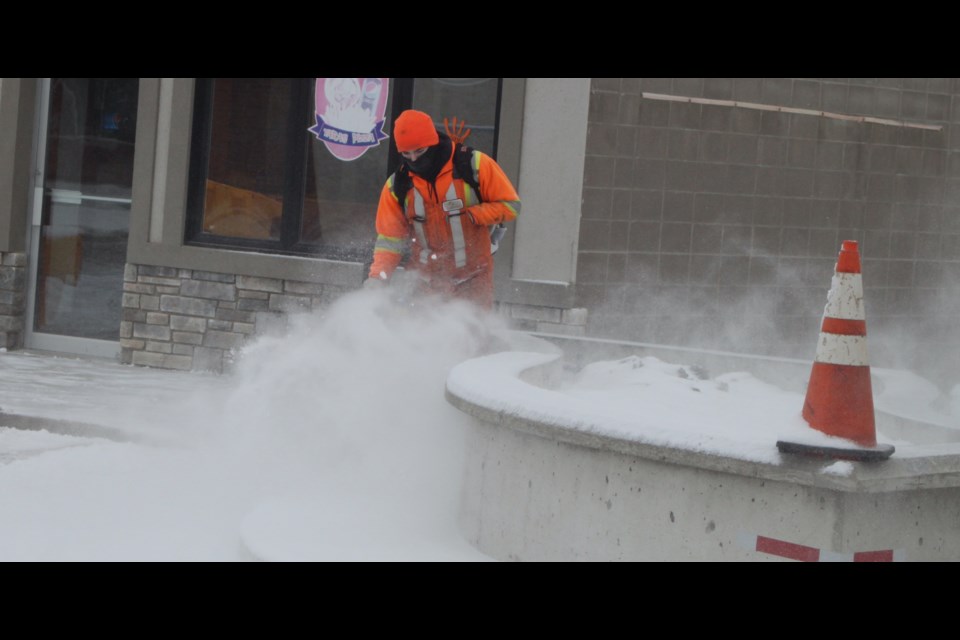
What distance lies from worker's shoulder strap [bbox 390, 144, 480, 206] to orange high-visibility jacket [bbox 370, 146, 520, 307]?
1 centimetres

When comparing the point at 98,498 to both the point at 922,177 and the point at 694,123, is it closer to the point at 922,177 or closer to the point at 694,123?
the point at 694,123

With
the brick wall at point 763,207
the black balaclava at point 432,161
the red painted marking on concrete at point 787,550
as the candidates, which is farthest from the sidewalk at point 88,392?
the red painted marking on concrete at point 787,550

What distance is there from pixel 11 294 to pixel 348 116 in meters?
3.19

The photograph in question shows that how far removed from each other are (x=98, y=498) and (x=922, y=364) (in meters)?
7.15

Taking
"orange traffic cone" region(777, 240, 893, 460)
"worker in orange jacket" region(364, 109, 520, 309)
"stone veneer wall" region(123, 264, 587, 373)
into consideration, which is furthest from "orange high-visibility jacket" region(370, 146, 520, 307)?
"orange traffic cone" region(777, 240, 893, 460)

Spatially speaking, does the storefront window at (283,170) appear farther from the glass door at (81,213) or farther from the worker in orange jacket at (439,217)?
the worker in orange jacket at (439,217)

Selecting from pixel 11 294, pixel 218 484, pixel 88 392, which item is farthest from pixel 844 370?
pixel 11 294

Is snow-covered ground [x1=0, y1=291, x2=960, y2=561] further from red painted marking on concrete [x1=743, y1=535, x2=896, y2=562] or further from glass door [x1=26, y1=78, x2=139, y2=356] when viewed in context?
glass door [x1=26, y1=78, x2=139, y2=356]

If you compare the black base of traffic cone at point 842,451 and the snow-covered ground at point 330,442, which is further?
the snow-covered ground at point 330,442

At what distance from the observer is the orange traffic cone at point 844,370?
12.5ft

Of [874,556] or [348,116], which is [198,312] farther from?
[874,556]

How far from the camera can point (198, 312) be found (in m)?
9.63

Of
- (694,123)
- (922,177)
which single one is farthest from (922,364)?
(694,123)

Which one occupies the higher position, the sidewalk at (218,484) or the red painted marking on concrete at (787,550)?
the red painted marking on concrete at (787,550)
